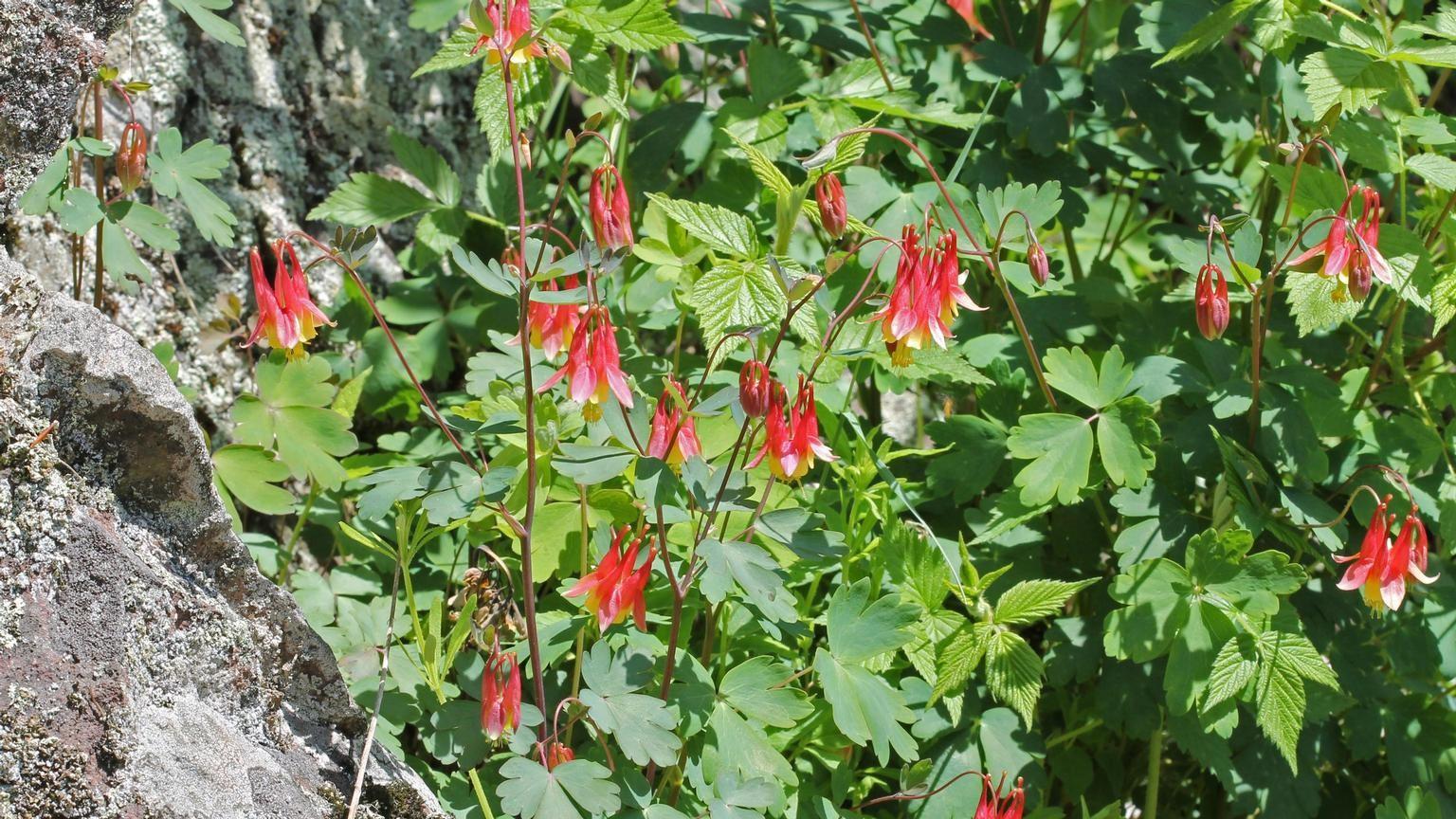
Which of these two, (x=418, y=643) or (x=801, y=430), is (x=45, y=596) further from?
(x=801, y=430)

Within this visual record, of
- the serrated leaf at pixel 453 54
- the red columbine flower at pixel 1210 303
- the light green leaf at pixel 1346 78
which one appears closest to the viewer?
the red columbine flower at pixel 1210 303

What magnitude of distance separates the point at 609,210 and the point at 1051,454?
2.81ft

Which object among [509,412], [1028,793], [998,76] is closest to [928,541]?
[1028,793]

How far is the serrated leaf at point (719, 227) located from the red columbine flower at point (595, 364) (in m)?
0.43

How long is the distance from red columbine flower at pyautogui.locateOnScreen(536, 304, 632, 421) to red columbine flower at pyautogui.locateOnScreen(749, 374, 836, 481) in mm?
197

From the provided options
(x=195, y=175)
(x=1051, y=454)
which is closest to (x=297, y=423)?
(x=195, y=175)

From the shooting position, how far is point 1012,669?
1.87 meters

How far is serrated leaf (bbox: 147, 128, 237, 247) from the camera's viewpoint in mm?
1915

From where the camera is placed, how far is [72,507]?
4.81 feet

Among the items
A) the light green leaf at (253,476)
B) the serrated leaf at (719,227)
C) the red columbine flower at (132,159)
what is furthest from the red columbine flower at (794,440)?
the red columbine flower at (132,159)

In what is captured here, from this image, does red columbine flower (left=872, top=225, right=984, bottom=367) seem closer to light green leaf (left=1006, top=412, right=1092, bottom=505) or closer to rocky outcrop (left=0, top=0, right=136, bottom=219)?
light green leaf (left=1006, top=412, right=1092, bottom=505)

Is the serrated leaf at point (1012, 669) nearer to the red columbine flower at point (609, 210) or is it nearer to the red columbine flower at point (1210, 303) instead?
the red columbine flower at point (1210, 303)

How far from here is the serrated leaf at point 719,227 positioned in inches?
73.9

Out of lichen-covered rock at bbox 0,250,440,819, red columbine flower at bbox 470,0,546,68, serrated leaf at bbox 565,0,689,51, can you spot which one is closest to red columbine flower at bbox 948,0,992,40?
serrated leaf at bbox 565,0,689,51
